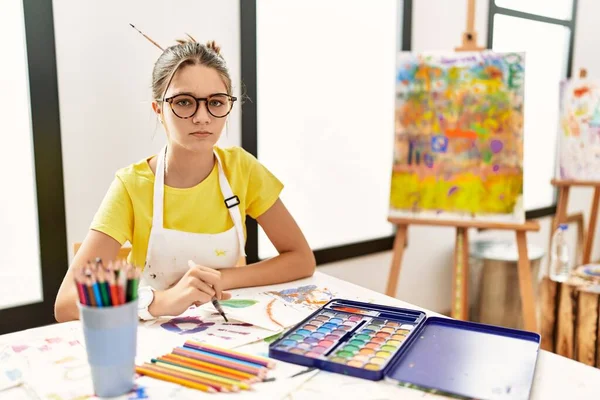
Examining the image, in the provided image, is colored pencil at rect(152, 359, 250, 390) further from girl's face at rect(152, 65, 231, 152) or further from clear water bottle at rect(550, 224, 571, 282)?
clear water bottle at rect(550, 224, 571, 282)

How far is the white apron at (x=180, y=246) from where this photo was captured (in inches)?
54.6

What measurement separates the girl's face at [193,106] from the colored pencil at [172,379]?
0.61m

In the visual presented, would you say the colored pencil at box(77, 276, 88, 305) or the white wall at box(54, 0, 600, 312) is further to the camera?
the white wall at box(54, 0, 600, 312)

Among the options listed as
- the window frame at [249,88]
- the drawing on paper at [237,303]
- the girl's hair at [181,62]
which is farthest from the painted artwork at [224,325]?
the window frame at [249,88]

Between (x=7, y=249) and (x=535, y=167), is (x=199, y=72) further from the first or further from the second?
(x=535, y=167)

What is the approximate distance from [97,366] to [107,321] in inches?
3.2

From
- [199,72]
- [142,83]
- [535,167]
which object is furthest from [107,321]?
[535,167]

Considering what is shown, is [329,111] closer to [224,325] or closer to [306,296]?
[306,296]

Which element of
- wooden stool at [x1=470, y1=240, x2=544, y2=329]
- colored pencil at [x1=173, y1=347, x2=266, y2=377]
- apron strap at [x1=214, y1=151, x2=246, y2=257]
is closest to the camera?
colored pencil at [x1=173, y1=347, x2=266, y2=377]

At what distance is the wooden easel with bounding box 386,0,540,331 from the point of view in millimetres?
2129

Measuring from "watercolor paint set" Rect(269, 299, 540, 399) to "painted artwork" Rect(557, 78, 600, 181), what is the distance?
2.45 m

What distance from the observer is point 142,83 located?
190cm

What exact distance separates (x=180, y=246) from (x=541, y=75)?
335cm

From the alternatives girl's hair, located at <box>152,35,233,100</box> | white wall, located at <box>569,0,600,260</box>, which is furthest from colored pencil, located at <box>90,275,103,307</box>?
white wall, located at <box>569,0,600,260</box>
